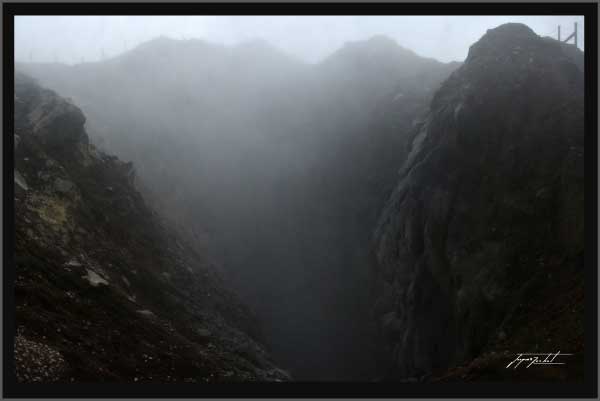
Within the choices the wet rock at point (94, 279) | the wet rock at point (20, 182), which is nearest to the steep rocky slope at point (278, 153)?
the wet rock at point (94, 279)

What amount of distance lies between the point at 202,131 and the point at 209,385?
176ft

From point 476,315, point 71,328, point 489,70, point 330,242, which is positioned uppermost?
point 489,70

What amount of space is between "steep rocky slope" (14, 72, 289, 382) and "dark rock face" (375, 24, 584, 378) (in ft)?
32.9

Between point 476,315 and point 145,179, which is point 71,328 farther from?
point 145,179

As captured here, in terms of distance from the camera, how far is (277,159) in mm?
58188

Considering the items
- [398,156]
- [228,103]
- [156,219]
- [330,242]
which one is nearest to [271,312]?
[330,242]

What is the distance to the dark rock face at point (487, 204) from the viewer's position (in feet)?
60.3

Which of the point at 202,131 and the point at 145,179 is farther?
the point at 202,131

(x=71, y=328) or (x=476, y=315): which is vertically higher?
(x=71, y=328)

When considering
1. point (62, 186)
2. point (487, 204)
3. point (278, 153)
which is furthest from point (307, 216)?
point (62, 186)
